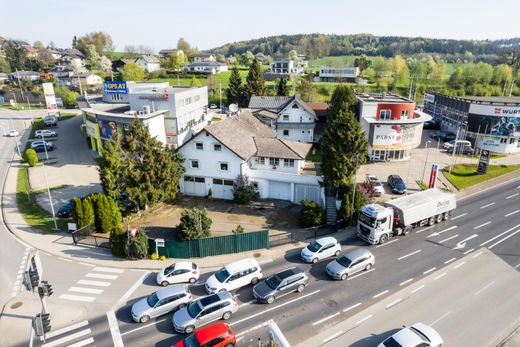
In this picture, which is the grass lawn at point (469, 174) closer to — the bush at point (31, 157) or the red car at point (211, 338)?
the red car at point (211, 338)

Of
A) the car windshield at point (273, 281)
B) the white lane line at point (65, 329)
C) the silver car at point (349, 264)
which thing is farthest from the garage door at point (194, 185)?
the white lane line at point (65, 329)

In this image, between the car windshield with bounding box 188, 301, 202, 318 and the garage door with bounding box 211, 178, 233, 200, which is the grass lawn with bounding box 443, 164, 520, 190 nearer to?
the garage door with bounding box 211, 178, 233, 200

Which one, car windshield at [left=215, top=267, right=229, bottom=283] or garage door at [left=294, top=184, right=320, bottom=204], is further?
garage door at [left=294, top=184, right=320, bottom=204]

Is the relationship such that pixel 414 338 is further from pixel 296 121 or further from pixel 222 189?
pixel 296 121

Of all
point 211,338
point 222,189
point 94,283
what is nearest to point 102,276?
point 94,283

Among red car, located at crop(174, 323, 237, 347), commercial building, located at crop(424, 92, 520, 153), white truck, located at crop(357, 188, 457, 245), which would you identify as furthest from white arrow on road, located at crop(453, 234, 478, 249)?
commercial building, located at crop(424, 92, 520, 153)

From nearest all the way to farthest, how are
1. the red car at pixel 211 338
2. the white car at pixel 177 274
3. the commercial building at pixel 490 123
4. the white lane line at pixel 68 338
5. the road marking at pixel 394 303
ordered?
1. the red car at pixel 211 338
2. the white lane line at pixel 68 338
3. the road marking at pixel 394 303
4. the white car at pixel 177 274
5. the commercial building at pixel 490 123

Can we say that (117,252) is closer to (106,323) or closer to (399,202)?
(106,323)
